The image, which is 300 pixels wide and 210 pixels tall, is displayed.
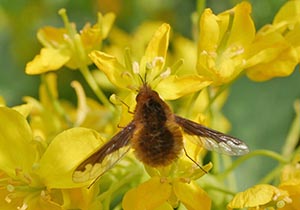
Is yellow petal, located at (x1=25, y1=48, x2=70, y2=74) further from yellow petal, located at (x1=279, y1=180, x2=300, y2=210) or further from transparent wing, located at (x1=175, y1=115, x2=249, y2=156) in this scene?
yellow petal, located at (x1=279, y1=180, x2=300, y2=210)

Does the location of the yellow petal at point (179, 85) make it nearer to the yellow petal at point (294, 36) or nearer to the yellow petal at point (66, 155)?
the yellow petal at point (66, 155)

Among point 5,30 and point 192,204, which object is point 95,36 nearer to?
point 192,204

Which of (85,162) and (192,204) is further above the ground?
(85,162)

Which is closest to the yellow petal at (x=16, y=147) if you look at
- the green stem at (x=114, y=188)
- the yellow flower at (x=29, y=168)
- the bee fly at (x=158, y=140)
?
the yellow flower at (x=29, y=168)

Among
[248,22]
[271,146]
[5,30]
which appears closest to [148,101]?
[248,22]

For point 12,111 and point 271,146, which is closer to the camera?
point 12,111

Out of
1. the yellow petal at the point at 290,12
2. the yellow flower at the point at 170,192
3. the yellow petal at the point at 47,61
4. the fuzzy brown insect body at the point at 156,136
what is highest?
the yellow petal at the point at 47,61

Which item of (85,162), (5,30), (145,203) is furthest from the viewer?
(5,30)
